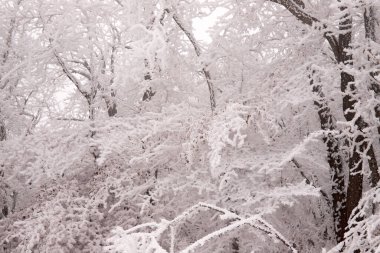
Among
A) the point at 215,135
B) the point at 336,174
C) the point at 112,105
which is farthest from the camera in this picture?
the point at 112,105

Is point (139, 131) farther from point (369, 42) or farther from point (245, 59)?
point (369, 42)

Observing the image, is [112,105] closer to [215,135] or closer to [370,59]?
[215,135]

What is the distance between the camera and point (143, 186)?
8.08 m

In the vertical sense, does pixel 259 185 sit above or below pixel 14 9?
below

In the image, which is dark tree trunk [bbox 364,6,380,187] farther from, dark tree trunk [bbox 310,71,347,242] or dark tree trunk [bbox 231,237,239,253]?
dark tree trunk [bbox 231,237,239,253]

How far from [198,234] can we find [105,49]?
4748 millimetres

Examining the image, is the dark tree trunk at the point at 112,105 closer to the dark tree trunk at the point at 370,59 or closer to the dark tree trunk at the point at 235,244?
the dark tree trunk at the point at 235,244

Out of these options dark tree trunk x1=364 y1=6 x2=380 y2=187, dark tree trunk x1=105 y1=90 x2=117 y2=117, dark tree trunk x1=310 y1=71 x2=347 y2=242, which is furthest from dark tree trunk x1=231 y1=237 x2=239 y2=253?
dark tree trunk x1=105 y1=90 x2=117 y2=117

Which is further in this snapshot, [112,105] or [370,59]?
[112,105]

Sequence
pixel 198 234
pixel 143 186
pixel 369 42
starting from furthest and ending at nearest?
pixel 198 234 < pixel 143 186 < pixel 369 42

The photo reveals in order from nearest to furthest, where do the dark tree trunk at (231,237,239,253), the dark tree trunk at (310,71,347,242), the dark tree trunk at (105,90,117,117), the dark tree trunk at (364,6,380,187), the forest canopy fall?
1. the dark tree trunk at (364,6,380,187)
2. the forest canopy
3. the dark tree trunk at (310,71,347,242)
4. the dark tree trunk at (231,237,239,253)
5. the dark tree trunk at (105,90,117,117)

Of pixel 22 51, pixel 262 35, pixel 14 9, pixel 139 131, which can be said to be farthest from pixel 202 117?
pixel 22 51

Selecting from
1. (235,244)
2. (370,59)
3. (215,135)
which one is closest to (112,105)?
(235,244)

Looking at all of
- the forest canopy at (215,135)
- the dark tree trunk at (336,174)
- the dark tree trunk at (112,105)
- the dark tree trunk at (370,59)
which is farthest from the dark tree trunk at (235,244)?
the dark tree trunk at (112,105)
